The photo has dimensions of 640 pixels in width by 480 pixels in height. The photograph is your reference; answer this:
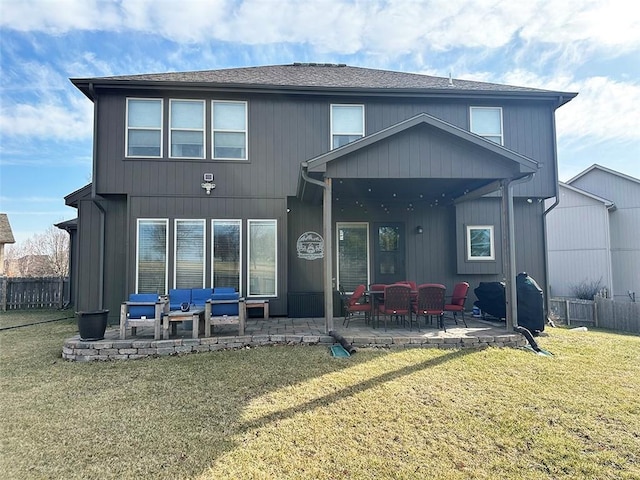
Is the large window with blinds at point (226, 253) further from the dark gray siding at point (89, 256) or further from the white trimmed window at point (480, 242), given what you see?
the white trimmed window at point (480, 242)

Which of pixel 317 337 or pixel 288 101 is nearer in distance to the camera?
pixel 317 337

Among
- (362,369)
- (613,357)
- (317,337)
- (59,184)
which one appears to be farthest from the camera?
(59,184)

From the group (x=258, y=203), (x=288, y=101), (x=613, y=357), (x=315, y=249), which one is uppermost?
(x=288, y=101)

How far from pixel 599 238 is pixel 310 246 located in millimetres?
13527

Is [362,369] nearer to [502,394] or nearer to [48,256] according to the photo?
[502,394]

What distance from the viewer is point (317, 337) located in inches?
246

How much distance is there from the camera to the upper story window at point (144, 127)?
8.74m

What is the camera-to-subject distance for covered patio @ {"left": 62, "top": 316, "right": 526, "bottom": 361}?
576cm

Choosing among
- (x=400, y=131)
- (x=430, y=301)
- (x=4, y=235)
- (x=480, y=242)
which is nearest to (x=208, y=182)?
(x=400, y=131)

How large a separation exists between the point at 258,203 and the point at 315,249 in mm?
1881

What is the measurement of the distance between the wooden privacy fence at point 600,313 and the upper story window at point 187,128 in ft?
35.4

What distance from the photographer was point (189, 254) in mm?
8633

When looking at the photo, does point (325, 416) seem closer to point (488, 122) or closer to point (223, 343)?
point (223, 343)

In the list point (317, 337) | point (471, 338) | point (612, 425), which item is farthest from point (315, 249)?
point (612, 425)
